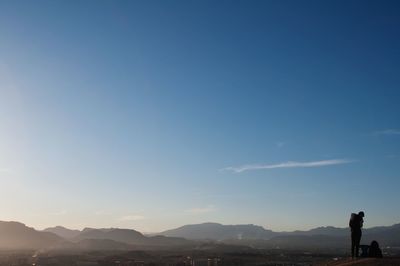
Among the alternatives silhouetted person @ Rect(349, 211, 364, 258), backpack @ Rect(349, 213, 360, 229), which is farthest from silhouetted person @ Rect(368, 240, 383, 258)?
backpack @ Rect(349, 213, 360, 229)

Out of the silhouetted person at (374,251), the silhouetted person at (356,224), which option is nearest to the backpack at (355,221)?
the silhouetted person at (356,224)

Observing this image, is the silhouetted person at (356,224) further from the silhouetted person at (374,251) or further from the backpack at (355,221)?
the silhouetted person at (374,251)

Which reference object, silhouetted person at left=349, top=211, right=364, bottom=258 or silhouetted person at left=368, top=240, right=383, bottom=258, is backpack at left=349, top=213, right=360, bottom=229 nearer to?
silhouetted person at left=349, top=211, right=364, bottom=258

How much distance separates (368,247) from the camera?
82.1ft

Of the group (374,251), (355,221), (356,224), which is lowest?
(374,251)

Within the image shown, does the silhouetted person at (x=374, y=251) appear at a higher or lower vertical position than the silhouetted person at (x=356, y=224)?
lower

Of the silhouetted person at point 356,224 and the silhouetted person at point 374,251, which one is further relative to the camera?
the silhouetted person at point 374,251

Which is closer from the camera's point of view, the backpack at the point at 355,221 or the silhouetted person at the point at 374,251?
the backpack at the point at 355,221

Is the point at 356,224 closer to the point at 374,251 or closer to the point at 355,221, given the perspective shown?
the point at 355,221

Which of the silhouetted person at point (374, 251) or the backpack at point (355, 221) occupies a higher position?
the backpack at point (355, 221)

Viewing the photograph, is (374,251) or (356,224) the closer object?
(356,224)

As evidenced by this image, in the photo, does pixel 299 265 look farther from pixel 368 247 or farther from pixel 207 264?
pixel 368 247

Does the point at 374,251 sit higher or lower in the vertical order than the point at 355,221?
lower

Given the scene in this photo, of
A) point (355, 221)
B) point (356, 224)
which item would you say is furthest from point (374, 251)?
point (355, 221)
